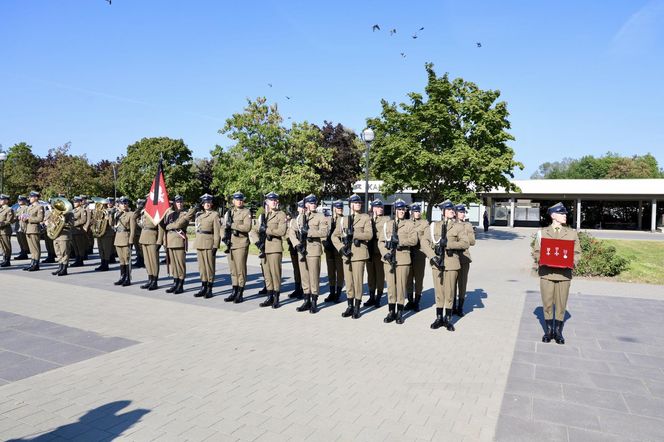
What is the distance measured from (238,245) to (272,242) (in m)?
0.76

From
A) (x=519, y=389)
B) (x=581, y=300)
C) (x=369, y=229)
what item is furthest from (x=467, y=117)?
(x=519, y=389)

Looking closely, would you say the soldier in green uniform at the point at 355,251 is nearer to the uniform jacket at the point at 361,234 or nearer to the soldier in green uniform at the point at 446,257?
the uniform jacket at the point at 361,234

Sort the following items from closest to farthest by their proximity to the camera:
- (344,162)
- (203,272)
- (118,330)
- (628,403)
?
(628,403)
(118,330)
(203,272)
(344,162)

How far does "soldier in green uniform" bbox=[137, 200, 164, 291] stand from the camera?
10.1 metres

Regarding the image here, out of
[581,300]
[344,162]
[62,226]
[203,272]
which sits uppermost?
[344,162]

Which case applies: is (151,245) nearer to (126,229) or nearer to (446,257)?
(126,229)

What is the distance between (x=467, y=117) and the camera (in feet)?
85.6

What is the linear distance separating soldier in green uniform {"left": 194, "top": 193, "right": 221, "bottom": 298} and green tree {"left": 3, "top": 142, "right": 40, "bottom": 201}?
4085 cm

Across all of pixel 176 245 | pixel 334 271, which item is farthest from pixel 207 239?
pixel 334 271

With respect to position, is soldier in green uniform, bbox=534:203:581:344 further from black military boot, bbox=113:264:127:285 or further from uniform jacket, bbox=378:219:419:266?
black military boot, bbox=113:264:127:285

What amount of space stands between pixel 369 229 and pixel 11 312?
6236 millimetres

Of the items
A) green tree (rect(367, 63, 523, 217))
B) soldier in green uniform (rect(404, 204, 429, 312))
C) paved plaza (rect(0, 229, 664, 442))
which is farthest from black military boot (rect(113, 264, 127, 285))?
green tree (rect(367, 63, 523, 217))

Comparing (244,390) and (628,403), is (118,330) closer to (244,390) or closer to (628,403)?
(244,390)

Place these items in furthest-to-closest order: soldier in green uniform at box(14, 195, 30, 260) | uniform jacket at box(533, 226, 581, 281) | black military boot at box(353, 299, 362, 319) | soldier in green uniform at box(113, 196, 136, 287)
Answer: soldier in green uniform at box(14, 195, 30, 260) → soldier in green uniform at box(113, 196, 136, 287) → black military boot at box(353, 299, 362, 319) → uniform jacket at box(533, 226, 581, 281)
